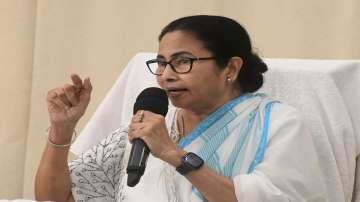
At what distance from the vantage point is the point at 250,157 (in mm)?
1254

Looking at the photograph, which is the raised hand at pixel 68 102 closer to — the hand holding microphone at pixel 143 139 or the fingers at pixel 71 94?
the fingers at pixel 71 94

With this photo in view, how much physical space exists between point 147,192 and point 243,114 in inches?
11.6

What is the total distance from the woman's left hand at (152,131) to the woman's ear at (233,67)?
32 centimetres

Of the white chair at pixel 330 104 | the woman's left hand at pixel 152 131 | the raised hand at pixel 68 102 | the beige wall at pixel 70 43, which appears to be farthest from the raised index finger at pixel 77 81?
the beige wall at pixel 70 43

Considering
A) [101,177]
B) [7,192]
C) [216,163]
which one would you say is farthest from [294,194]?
[7,192]

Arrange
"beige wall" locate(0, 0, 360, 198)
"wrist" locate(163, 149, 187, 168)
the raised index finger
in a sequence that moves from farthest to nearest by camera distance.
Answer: "beige wall" locate(0, 0, 360, 198) < the raised index finger < "wrist" locate(163, 149, 187, 168)

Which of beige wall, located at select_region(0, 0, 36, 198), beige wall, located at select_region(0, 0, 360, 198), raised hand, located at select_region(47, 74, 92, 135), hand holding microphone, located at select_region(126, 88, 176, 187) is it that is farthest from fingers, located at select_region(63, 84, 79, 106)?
beige wall, located at select_region(0, 0, 36, 198)

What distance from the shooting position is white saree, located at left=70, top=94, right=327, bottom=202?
1192 millimetres

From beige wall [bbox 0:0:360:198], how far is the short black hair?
0.70 metres

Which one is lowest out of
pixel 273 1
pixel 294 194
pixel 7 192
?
pixel 7 192

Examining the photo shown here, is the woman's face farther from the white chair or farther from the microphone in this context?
the white chair

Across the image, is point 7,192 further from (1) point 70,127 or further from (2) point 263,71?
(2) point 263,71

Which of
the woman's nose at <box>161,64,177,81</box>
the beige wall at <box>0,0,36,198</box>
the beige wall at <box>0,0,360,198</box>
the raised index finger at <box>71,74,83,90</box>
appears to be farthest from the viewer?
the beige wall at <box>0,0,36,198</box>

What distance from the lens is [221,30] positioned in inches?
52.9
